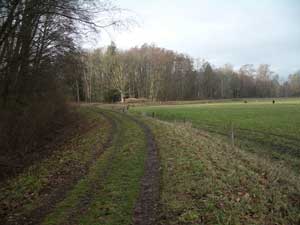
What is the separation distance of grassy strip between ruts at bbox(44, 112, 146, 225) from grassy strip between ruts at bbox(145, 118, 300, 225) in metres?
0.93

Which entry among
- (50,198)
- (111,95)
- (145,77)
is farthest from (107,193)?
(145,77)

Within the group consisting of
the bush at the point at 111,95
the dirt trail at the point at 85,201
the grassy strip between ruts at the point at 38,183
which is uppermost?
the bush at the point at 111,95

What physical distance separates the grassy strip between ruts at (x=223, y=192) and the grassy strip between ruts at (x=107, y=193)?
93 cm

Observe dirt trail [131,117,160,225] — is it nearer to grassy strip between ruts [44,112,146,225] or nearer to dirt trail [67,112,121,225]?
grassy strip between ruts [44,112,146,225]

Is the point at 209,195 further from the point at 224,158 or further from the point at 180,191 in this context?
the point at 224,158

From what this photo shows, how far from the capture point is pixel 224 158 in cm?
1076

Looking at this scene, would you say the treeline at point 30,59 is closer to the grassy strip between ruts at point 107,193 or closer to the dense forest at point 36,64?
the dense forest at point 36,64

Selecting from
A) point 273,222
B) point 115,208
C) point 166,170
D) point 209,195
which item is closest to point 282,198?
point 273,222

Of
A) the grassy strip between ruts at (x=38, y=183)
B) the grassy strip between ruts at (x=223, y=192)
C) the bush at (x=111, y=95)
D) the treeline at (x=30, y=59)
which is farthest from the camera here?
the bush at (x=111, y=95)

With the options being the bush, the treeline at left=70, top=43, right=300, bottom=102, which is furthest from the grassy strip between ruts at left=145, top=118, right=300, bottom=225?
the bush

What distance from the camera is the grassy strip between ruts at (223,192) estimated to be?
5724 millimetres

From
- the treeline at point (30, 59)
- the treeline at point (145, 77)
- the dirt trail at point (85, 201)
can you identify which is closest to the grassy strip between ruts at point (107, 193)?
the dirt trail at point (85, 201)

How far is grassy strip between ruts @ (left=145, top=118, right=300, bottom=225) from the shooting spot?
572 cm

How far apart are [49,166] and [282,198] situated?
900 centimetres
